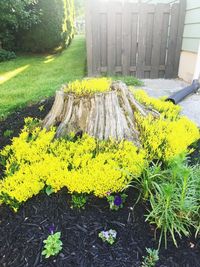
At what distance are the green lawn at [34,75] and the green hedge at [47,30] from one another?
1.51ft

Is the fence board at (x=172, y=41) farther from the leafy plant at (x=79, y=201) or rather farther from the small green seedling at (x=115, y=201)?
the leafy plant at (x=79, y=201)

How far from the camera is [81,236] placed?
1.82 metres

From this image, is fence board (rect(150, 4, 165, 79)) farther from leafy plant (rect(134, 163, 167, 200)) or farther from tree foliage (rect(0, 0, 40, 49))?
leafy plant (rect(134, 163, 167, 200))

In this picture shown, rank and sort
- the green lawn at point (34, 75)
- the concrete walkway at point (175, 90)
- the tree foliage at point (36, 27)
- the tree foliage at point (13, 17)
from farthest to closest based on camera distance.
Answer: the tree foliage at point (36, 27) < the tree foliage at point (13, 17) < the green lawn at point (34, 75) < the concrete walkway at point (175, 90)

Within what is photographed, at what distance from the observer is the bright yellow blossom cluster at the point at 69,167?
79.4 inches

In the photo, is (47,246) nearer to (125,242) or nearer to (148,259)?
(125,242)

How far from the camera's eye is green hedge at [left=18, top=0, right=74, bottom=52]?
8930 mm

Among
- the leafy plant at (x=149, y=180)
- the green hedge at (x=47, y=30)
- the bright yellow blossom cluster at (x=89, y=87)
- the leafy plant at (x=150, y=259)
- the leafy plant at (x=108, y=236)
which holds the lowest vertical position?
the leafy plant at (x=150, y=259)

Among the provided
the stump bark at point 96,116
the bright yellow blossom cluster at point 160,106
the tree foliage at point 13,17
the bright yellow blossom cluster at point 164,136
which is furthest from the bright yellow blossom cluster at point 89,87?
the tree foliage at point 13,17

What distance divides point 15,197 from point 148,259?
1068 mm

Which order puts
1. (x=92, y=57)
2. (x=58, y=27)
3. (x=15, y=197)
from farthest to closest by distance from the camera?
1. (x=58, y=27)
2. (x=92, y=57)
3. (x=15, y=197)

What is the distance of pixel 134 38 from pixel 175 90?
175 centimetres

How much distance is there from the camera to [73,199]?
2.02 m

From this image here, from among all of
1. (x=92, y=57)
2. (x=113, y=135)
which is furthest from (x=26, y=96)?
(x=113, y=135)
